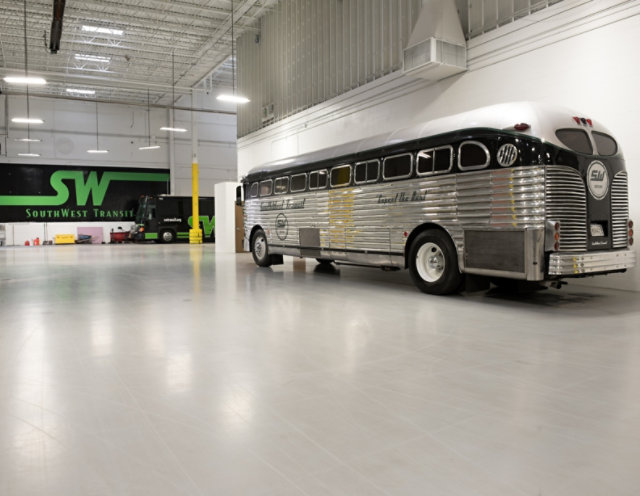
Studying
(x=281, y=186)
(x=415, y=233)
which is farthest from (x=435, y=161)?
(x=281, y=186)

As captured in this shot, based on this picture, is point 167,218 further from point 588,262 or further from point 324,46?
point 588,262

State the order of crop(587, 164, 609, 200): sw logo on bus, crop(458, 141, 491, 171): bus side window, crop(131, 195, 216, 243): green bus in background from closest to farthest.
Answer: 1. crop(587, 164, 609, 200): sw logo on bus
2. crop(458, 141, 491, 171): bus side window
3. crop(131, 195, 216, 243): green bus in background

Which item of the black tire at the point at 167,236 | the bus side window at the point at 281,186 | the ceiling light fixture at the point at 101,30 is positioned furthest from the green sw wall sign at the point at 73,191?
the bus side window at the point at 281,186

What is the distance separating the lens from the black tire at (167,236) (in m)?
28.8

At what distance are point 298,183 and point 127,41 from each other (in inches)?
565

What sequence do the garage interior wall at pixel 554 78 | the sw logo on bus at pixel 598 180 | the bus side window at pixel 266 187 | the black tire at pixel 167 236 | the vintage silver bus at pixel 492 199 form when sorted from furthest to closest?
the black tire at pixel 167 236 → the bus side window at pixel 266 187 → the garage interior wall at pixel 554 78 → the sw logo on bus at pixel 598 180 → the vintage silver bus at pixel 492 199

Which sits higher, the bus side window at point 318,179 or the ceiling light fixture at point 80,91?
the ceiling light fixture at point 80,91

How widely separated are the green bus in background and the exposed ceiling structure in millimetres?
6107

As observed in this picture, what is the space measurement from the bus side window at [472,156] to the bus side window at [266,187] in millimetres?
6254

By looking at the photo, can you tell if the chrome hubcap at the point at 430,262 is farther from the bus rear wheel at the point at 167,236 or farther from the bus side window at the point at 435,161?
the bus rear wheel at the point at 167,236

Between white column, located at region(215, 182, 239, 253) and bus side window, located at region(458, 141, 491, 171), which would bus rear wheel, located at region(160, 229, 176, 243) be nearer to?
white column, located at region(215, 182, 239, 253)

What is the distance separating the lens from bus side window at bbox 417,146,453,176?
745 centimetres

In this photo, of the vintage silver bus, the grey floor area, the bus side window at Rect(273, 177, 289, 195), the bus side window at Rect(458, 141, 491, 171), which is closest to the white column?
the bus side window at Rect(273, 177, 289, 195)

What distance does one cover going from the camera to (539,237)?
6.25m
